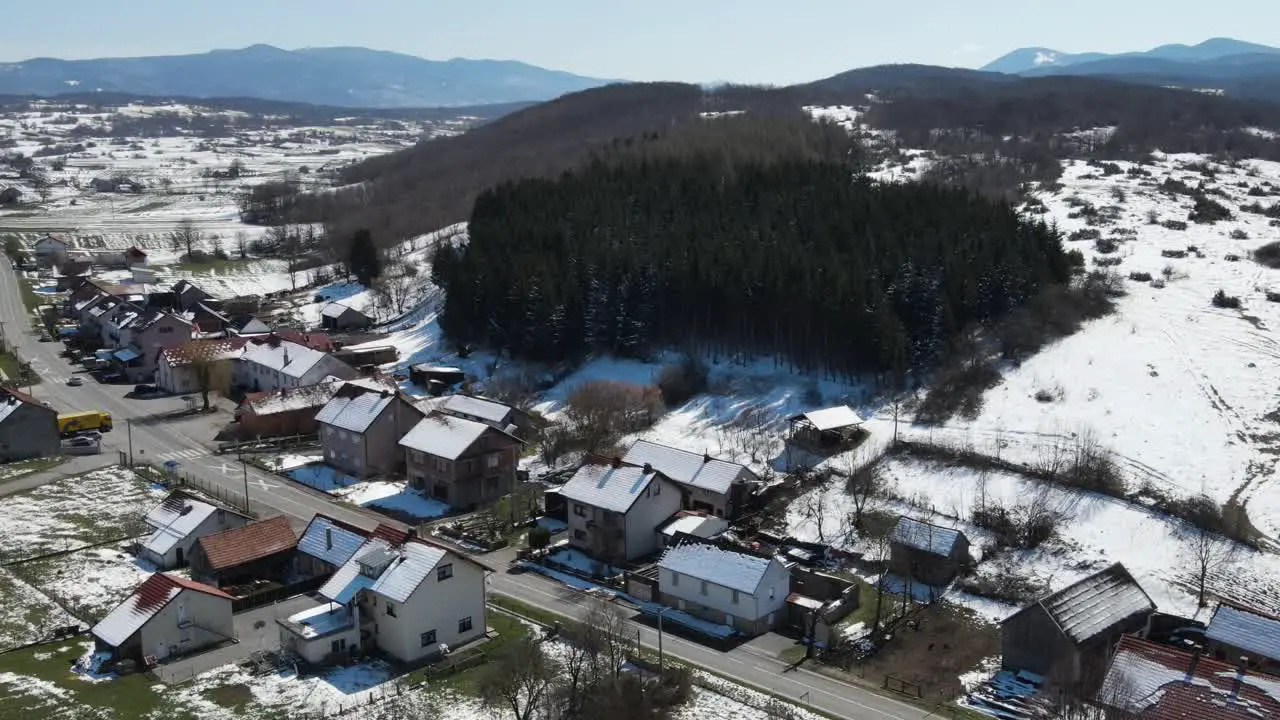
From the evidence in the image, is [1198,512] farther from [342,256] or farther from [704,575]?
[342,256]

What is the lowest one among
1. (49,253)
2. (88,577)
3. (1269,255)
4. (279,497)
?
(279,497)

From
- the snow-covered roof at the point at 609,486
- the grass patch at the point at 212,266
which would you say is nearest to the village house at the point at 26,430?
the snow-covered roof at the point at 609,486

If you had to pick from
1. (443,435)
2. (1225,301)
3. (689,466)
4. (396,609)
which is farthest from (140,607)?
(1225,301)

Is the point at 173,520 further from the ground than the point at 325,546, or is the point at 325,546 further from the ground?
the point at 325,546

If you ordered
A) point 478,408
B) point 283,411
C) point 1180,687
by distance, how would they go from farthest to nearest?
point 283,411 → point 478,408 → point 1180,687

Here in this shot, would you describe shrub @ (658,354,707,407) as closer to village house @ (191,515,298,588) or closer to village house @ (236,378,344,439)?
village house @ (236,378,344,439)

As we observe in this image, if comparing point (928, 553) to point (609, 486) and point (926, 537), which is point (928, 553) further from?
point (609, 486)

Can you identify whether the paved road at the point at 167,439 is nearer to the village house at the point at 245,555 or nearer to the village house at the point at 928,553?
the village house at the point at 245,555

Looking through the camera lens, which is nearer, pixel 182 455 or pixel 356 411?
pixel 356 411
